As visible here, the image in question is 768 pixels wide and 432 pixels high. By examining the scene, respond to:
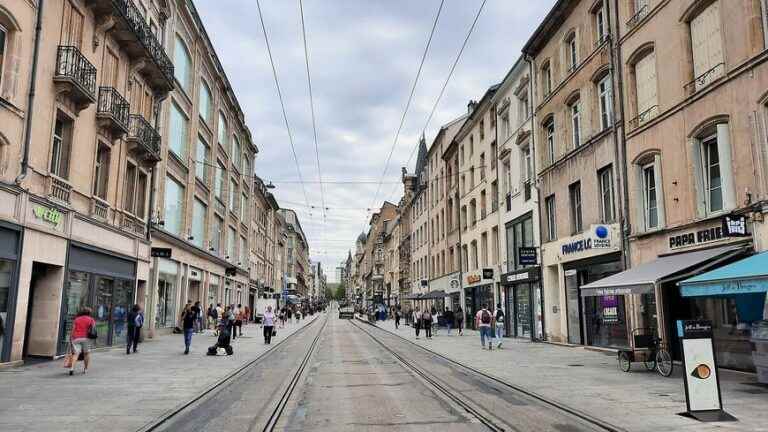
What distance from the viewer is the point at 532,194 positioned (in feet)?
87.4

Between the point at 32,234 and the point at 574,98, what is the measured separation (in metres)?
19.1

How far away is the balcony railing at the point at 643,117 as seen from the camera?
1703cm

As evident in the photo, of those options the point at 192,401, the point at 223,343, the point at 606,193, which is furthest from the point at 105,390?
the point at 606,193

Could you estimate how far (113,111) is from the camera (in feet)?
62.8

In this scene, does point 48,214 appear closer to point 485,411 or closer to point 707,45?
point 485,411

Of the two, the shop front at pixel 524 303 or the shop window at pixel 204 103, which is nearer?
the shop front at pixel 524 303

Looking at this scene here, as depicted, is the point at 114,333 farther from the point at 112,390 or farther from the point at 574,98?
the point at 574,98

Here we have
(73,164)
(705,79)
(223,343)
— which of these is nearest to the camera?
(705,79)

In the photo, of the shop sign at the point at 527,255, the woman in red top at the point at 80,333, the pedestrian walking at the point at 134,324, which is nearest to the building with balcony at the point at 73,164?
the pedestrian walking at the point at 134,324

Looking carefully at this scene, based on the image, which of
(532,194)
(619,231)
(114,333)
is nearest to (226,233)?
(114,333)

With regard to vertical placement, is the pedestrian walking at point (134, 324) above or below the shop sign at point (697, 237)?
below

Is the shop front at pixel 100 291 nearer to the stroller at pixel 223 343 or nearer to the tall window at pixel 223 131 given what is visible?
the stroller at pixel 223 343

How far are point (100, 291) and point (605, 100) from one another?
1888 centimetres

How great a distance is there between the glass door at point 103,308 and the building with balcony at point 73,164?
0.04 m
